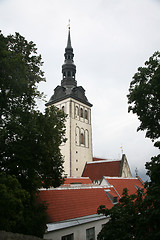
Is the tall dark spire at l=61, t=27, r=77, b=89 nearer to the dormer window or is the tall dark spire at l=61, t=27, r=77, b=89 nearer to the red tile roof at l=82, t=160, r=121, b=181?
the red tile roof at l=82, t=160, r=121, b=181

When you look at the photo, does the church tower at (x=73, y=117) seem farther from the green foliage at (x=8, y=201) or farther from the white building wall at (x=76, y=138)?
the green foliage at (x=8, y=201)

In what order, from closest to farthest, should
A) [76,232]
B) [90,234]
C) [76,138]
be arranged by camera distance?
[76,232] → [90,234] → [76,138]

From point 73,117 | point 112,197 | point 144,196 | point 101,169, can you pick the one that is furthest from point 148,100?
point 73,117

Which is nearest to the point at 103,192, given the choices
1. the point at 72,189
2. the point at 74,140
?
the point at 72,189

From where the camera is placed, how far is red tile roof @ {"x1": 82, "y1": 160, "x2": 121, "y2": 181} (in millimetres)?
34906

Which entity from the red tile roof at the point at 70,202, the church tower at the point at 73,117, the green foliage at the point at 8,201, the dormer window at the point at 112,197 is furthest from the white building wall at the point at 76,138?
the green foliage at the point at 8,201

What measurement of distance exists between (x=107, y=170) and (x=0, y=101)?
2884 cm

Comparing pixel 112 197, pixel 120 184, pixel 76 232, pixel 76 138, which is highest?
pixel 76 138

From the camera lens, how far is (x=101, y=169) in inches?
1425

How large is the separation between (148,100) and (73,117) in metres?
28.8

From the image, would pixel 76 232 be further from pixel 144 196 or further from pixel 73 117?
pixel 73 117

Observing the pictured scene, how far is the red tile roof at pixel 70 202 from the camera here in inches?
554

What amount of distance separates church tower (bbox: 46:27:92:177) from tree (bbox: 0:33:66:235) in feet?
84.4

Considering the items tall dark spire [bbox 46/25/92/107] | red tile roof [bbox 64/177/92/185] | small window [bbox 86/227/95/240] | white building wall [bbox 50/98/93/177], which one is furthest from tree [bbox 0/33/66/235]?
tall dark spire [bbox 46/25/92/107]
